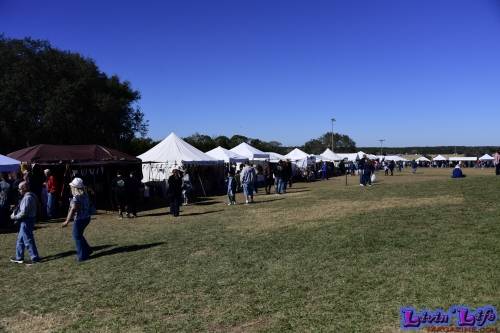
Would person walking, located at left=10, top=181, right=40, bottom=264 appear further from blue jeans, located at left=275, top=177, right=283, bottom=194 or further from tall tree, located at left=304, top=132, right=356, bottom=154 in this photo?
tall tree, located at left=304, top=132, right=356, bottom=154

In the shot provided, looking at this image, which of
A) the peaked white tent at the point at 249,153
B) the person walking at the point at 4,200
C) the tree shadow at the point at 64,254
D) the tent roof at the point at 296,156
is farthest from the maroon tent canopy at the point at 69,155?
the tent roof at the point at 296,156

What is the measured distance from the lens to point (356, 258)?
7477 millimetres

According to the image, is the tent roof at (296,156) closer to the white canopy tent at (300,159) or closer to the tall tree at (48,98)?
the white canopy tent at (300,159)

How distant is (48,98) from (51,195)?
1816cm

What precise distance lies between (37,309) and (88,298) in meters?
0.65

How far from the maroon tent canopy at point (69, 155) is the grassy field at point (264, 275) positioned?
539cm

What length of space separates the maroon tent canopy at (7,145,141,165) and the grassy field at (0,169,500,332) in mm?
5390

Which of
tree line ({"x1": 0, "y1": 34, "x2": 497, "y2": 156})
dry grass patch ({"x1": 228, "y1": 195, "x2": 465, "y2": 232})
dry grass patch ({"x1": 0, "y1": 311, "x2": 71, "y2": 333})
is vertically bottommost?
dry grass patch ({"x1": 0, "y1": 311, "x2": 71, "y2": 333})

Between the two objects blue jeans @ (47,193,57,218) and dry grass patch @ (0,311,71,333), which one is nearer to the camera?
dry grass patch @ (0,311,71,333)

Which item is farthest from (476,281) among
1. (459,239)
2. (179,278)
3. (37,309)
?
(37,309)

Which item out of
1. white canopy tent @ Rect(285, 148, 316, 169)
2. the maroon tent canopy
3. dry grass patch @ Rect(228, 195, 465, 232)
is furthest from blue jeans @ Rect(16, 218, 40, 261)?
white canopy tent @ Rect(285, 148, 316, 169)

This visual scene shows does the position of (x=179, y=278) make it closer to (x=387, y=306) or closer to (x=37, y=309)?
(x=37, y=309)

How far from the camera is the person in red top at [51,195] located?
1598cm

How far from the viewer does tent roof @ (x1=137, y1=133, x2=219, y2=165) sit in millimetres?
23328
